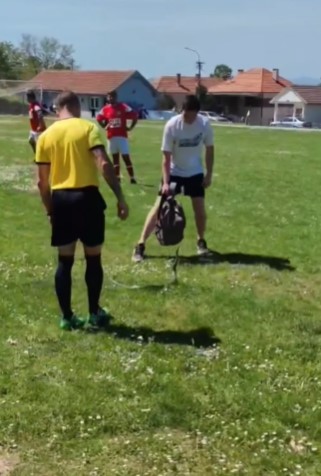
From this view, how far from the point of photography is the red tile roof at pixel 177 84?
11059 cm

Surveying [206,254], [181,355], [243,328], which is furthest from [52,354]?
[206,254]

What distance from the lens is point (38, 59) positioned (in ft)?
410

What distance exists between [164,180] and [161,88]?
104 m

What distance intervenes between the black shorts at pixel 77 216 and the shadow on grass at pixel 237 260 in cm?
292

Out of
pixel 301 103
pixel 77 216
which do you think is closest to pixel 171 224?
pixel 77 216

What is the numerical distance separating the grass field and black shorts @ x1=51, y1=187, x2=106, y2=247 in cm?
74

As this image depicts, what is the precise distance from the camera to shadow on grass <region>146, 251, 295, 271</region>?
9.70 meters

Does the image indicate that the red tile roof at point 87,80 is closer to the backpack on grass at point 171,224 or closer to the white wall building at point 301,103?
the white wall building at point 301,103

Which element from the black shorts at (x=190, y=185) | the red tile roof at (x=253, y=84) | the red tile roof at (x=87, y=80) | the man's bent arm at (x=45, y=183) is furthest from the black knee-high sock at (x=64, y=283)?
the red tile roof at (x=253, y=84)

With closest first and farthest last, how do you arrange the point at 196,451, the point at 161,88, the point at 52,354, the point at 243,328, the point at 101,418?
the point at 196,451, the point at 101,418, the point at 52,354, the point at 243,328, the point at 161,88

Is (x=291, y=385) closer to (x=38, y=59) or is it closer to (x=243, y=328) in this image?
(x=243, y=328)

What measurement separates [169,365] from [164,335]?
0.84 meters

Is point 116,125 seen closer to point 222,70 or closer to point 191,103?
point 191,103

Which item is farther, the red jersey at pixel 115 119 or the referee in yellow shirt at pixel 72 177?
the red jersey at pixel 115 119
